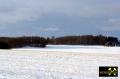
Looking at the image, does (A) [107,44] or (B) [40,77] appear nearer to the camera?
(B) [40,77]

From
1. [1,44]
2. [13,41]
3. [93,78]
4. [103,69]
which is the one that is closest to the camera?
[103,69]

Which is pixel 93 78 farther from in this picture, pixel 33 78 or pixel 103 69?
pixel 103 69

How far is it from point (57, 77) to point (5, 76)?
270 cm

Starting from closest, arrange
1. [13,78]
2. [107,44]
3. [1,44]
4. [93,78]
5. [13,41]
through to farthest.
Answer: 1. [13,78]
2. [93,78]
3. [1,44]
4. [13,41]
5. [107,44]

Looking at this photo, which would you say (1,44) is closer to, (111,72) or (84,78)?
(84,78)

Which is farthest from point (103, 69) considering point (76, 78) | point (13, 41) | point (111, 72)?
point (13, 41)

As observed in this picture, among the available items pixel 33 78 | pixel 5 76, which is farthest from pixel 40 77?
pixel 5 76

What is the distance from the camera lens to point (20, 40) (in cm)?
9338

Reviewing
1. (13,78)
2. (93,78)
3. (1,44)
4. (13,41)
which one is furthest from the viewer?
(13,41)

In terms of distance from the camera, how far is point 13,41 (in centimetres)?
8825

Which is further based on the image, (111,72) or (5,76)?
(5,76)

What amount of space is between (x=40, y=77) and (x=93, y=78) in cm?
286

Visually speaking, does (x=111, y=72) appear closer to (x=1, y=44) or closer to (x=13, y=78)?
(x=13, y=78)

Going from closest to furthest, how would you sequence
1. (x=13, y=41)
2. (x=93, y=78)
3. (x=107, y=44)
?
(x=93, y=78)
(x=13, y=41)
(x=107, y=44)
